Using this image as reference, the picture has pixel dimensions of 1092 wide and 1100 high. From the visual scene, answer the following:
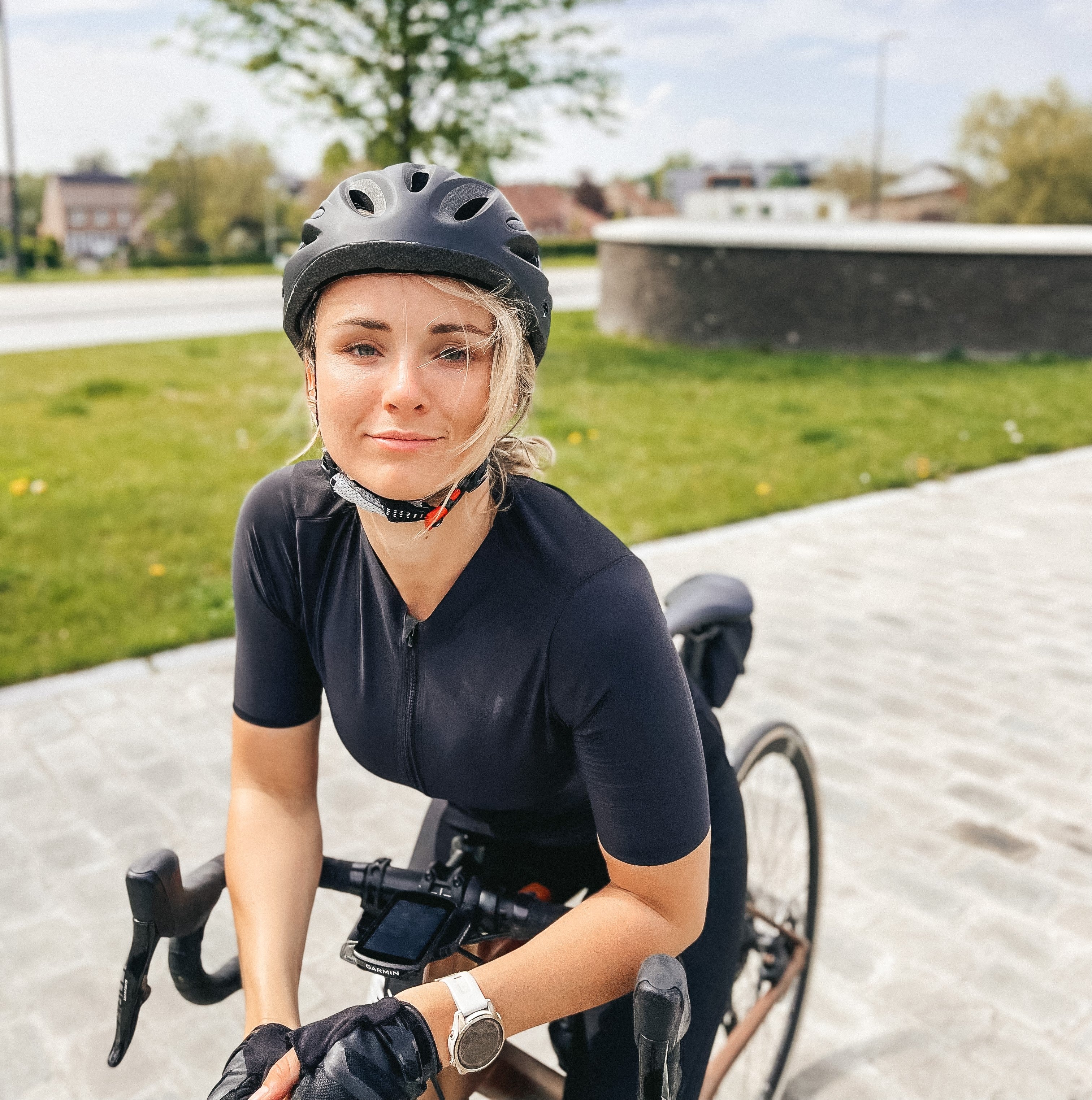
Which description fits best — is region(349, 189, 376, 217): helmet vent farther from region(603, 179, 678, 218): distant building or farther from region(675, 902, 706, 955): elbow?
region(603, 179, 678, 218): distant building

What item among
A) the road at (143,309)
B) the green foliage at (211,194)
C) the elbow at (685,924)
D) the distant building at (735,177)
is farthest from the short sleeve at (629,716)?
the distant building at (735,177)

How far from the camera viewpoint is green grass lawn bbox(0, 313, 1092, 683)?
19.8 ft

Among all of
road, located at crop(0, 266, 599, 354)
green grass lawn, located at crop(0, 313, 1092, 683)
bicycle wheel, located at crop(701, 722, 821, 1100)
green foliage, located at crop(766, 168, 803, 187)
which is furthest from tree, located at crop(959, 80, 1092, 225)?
bicycle wheel, located at crop(701, 722, 821, 1100)

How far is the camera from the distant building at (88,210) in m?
107

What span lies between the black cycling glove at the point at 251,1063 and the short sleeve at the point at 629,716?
0.54 metres

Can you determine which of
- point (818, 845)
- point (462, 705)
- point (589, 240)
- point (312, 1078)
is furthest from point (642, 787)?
point (589, 240)

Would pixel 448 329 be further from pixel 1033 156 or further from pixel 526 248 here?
pixel 1033 156

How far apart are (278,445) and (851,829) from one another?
703 cm

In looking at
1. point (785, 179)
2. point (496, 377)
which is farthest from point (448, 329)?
point (785, 179)

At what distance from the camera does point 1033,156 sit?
51875mm

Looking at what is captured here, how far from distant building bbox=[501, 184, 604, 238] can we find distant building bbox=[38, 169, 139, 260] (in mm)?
62269

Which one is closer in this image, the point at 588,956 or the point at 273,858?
the point at 588,956

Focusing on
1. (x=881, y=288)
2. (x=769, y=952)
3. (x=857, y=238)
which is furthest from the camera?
(x=857, y=238)

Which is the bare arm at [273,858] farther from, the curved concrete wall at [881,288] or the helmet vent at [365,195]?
the curved concrete wall at [881,288]
